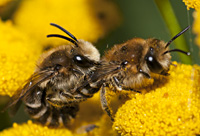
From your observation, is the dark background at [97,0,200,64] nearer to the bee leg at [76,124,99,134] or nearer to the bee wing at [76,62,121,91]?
the bee wing at [76,62,121,91]

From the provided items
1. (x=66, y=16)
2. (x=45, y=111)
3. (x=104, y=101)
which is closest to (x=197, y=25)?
(x=104, y=101)

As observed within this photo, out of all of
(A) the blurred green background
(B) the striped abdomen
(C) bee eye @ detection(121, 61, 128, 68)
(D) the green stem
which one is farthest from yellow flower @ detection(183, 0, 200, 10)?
(B) the striped abdomen

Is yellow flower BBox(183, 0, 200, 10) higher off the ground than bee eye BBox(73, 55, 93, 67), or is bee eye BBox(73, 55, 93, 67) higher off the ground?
yellow flower BBox(183, 0, 200, 10)

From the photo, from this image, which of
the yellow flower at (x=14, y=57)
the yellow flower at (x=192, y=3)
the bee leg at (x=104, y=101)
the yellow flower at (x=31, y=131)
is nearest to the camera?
the yellow flower at (x=192, y=3)

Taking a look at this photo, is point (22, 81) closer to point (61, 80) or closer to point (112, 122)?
point (61, 80)

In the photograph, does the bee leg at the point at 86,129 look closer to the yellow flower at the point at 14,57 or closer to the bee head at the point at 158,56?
the yellow flower at the point at 14,57

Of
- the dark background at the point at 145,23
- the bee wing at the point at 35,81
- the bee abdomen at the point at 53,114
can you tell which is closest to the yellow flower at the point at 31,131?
the bee abdomen at the point at 53,114

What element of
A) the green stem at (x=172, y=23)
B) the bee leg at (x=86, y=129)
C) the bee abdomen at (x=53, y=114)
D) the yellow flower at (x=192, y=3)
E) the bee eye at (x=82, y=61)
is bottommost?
the bee leg at (x=86, y=129)

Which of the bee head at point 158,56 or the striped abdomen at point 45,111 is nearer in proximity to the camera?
the bee head at point 158,56
